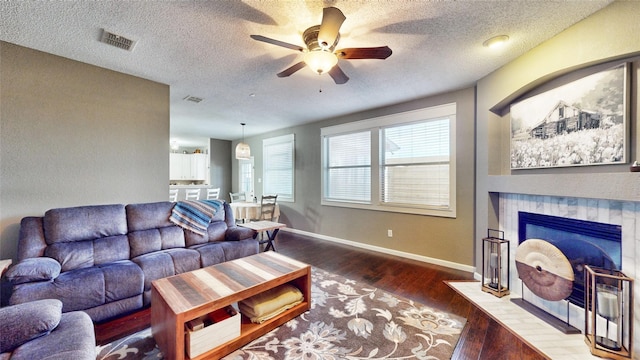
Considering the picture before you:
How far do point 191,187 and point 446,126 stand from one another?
20.6 ft

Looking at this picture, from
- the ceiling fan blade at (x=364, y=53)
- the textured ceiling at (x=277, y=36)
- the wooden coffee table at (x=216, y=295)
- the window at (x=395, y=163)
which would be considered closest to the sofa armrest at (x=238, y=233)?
the wooden coffee table at (x=216, y=295)

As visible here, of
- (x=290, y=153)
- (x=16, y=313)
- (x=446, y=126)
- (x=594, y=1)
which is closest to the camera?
(x=16, y=313)

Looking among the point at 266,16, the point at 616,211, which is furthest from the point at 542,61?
the point at 266,16

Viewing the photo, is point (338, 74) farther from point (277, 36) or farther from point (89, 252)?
point (89, 252)

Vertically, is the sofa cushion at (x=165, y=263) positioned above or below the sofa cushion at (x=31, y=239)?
below

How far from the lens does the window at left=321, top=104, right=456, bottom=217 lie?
3541mm

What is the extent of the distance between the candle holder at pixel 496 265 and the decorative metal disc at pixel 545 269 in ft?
0.84

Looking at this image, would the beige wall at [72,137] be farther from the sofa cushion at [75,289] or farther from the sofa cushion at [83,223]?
the sofa cushion at [75,289]

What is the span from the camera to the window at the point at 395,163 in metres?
3.54

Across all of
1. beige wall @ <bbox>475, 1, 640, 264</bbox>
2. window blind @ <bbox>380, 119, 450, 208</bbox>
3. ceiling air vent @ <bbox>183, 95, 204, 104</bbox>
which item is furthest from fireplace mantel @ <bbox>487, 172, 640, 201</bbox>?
ceiling air vent @ <bbox>183, 95, 204, 104</bbox>

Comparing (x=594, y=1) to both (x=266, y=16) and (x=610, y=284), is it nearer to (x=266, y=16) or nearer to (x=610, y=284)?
(x=610, y=284)

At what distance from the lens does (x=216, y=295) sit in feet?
5.41

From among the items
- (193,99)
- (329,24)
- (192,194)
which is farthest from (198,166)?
(329,24)

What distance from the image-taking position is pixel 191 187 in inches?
256
